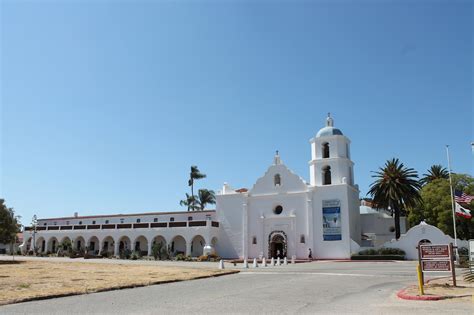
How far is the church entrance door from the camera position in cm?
4828

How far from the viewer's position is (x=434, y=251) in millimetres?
16188

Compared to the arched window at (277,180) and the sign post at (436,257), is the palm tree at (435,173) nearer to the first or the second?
the arched window at (277,180)

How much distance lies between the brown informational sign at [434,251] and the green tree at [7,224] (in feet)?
133

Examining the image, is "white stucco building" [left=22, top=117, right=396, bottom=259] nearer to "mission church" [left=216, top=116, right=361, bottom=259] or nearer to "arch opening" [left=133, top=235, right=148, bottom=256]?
"mission church" [left=216, top=116, right=361, bottom=259]

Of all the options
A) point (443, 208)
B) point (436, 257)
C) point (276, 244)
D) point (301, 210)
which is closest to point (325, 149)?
point (301, 210)

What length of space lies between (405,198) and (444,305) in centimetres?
3610

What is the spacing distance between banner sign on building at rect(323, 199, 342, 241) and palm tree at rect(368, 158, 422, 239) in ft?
15.9

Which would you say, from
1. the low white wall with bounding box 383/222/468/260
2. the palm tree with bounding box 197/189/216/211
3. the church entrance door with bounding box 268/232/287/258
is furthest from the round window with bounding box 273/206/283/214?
the palm tree with bounding box 197/189/216/211

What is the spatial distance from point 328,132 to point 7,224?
3553 cm

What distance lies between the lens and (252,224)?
166ft

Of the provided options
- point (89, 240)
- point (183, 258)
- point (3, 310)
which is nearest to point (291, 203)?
point (183, 258)

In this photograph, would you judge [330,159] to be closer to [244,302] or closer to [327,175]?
[327,175]

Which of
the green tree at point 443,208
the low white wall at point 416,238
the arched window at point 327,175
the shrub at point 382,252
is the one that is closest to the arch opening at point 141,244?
the arched window at point 327,175

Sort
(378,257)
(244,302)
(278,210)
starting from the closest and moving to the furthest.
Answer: (244,302), (378,257), (278,210)
